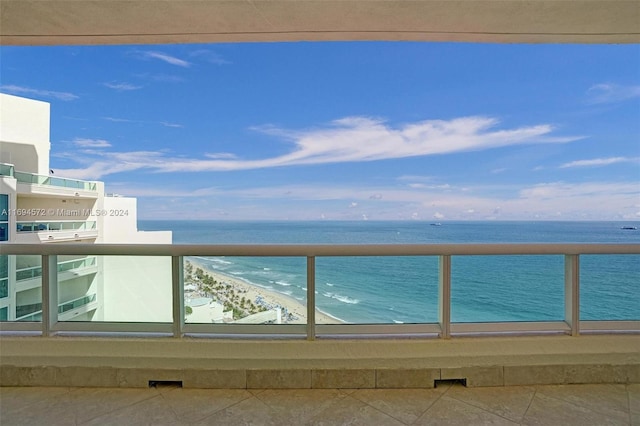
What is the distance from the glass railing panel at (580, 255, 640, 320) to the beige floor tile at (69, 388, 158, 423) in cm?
281

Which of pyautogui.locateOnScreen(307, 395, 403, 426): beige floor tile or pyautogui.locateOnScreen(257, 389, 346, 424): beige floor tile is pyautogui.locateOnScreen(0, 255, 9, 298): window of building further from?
pyautogui.locateOnScreen(307, 395, 403, 426): beige floor tile

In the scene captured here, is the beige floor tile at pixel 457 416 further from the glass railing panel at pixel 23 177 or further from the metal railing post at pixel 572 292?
the glass railing panel at pixel 23 177

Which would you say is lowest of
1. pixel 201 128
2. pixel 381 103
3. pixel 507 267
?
pixel 507 267

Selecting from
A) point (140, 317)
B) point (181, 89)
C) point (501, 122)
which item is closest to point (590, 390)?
point (140, 317)

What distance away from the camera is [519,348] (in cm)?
186

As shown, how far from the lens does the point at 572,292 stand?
1.95 meters

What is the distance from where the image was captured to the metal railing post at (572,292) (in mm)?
1943

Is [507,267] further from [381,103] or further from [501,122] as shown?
[501,122]

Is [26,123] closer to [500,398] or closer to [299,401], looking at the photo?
[299,401]

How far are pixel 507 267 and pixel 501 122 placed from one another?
34.3 metres

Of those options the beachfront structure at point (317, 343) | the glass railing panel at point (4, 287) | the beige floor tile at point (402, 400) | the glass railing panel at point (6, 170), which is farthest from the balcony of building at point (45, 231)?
the beige floor tile at point (402, 400)

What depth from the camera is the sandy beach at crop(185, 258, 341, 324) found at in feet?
6.33

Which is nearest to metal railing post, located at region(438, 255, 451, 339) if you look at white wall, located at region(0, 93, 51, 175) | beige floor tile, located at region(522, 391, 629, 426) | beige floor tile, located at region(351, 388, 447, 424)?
beige floor tile, located at region(351, 388, 447, 424)

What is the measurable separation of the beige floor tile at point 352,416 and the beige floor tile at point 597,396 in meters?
1.00
